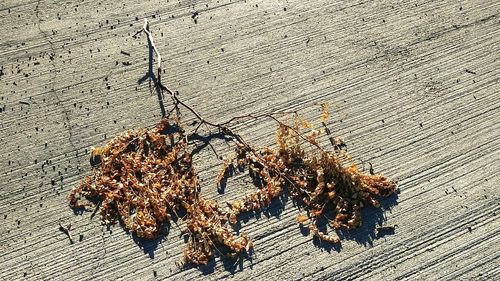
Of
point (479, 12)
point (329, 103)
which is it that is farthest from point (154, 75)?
point (479, 12)

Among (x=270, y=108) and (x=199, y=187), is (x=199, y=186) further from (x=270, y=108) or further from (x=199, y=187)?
(x=270, y=108)

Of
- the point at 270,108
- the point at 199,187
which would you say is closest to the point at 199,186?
the point at 199,187

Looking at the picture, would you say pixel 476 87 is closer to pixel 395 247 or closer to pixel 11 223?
pixel 395 247

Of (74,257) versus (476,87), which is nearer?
(74,257)
